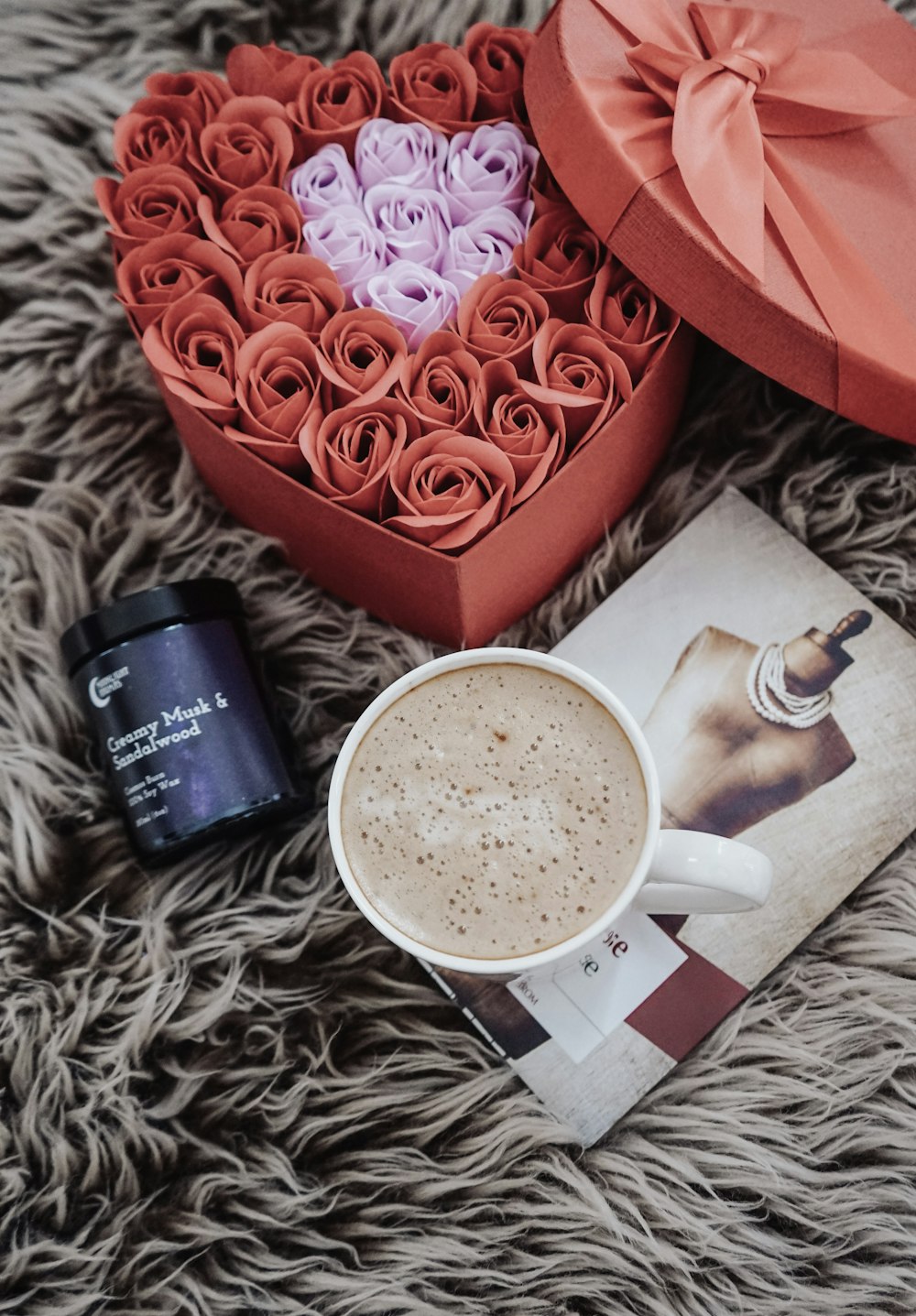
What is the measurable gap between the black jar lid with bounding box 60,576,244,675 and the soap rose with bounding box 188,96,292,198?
0.79 feet

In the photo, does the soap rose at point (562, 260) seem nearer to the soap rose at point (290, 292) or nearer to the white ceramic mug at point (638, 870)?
the soap rose at point (290, 292)

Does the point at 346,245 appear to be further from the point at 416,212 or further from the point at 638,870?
the point at 638,870

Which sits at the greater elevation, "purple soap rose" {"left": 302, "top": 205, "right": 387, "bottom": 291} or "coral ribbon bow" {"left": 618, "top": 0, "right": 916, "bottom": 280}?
"coral ribbon bow" {"left": 618, "top": 0, "right": 916, "bottom": 280}

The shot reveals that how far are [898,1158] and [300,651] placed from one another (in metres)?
0.47

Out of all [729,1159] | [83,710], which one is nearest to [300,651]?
[83,710]

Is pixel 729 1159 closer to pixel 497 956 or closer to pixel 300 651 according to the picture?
pixel 497 956

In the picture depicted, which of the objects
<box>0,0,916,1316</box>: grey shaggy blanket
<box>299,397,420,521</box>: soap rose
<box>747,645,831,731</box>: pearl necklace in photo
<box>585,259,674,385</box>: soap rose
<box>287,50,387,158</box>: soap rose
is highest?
<box>287,50,387,158</box>: soap rose

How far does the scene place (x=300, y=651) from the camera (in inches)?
27.7

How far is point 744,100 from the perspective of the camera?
1.95ft

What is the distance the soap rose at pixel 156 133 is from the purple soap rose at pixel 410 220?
0.39 ft

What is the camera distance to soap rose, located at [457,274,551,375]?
→ 0.60 metres

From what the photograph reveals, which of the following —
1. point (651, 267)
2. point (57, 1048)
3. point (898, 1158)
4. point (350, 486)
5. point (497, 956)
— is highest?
point (651, 267)

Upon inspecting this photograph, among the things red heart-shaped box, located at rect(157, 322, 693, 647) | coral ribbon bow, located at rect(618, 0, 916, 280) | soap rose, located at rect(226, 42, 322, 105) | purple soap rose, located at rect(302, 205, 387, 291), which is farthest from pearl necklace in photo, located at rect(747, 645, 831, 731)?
soap rose, located at rect(226, 42, 322, 105)

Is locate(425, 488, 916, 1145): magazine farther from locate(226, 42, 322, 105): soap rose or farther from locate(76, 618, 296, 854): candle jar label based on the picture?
locate(226, 42, 322, 105): soap rose
